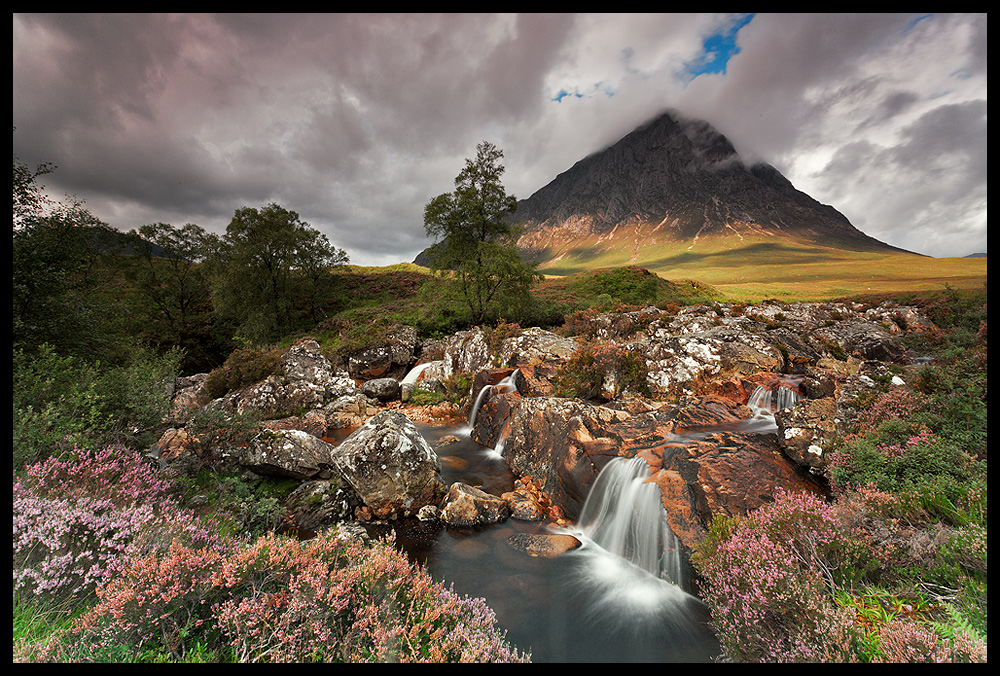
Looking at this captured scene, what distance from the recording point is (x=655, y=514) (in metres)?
7.05

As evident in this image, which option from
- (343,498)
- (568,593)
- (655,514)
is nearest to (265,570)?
(343,498)

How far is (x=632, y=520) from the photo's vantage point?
7352 mm

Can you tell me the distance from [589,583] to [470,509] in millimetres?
3227

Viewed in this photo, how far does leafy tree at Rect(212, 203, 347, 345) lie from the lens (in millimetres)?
27312

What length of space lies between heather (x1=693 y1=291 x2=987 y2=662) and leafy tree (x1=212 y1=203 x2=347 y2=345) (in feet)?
107

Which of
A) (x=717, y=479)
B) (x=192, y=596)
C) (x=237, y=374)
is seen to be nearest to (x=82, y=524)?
(x=192, y=596)

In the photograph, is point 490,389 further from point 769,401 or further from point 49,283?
point 49,283

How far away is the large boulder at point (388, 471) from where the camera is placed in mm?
8578

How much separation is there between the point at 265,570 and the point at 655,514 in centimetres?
716

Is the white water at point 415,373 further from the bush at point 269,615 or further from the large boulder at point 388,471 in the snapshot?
the bush at point 269,615

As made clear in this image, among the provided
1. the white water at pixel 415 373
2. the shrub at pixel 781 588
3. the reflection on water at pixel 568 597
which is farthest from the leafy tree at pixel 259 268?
the shrub at pixel 781 588

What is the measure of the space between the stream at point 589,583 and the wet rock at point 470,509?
0.19 meters

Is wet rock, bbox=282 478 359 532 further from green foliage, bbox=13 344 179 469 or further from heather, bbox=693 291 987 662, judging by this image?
heather, bbox=693 291 987 662
